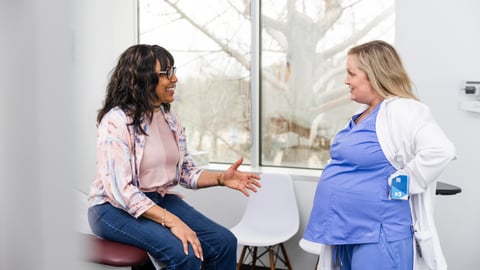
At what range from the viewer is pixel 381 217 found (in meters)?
1.78

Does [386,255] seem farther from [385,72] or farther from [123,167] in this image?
[123,167]

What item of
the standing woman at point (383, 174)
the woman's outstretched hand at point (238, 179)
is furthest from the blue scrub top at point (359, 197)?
the woman's outstretched hand at point (238, 179)

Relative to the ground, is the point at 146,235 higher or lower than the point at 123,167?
lower

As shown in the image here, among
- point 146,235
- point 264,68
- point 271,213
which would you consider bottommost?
point 271,213

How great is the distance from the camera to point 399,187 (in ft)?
5.57

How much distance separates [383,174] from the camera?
→ 1.77m

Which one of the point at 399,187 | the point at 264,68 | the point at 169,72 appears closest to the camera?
the point at 399,187

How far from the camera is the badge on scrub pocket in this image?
66.2 inches

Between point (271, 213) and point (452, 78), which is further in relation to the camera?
point (271, 213)

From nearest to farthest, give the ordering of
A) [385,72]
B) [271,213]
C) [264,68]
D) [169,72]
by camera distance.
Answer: [385,72]
[169,72]
[271,213]
[264,68]

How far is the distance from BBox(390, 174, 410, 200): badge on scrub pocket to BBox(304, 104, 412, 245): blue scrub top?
0.06 meters

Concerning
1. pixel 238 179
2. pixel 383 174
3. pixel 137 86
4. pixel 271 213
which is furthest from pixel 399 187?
pixel 271 213

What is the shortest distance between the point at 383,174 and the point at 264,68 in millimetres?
1831

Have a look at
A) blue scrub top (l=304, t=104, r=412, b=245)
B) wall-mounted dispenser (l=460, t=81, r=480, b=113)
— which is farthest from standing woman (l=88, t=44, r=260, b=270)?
wall-mounted dispenser (l=460, t=81, r=480, b=113)
